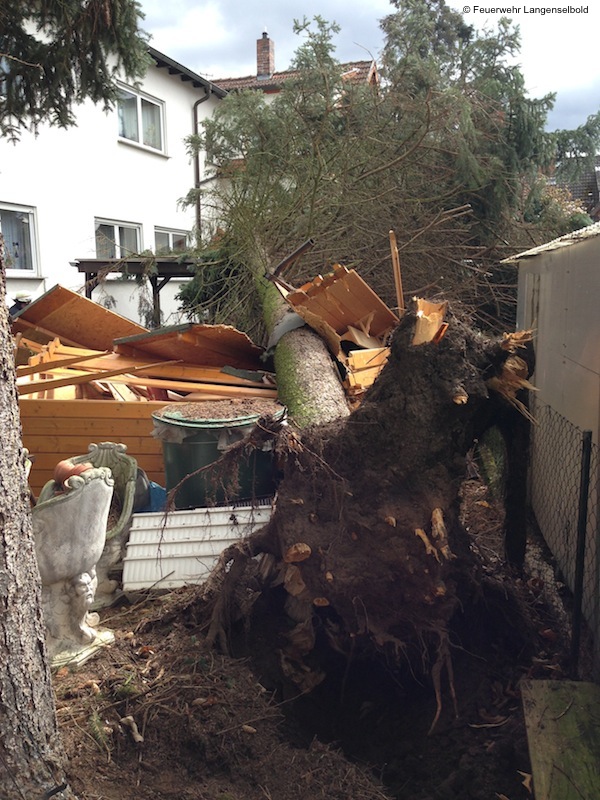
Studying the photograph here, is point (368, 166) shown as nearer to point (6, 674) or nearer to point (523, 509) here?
point (523, 509)

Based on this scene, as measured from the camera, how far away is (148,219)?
15.5 metres

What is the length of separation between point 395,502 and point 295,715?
44.7 inches

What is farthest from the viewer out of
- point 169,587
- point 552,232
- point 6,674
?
point 552,232

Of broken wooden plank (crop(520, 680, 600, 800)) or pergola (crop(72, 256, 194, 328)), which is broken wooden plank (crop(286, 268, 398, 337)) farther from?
broken wooden plank (crop(520, 680, 600, 800))

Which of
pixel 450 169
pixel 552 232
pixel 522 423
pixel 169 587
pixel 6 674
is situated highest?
pixel 450 169

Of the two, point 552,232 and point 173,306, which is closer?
point 552,232

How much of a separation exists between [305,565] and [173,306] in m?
15.0

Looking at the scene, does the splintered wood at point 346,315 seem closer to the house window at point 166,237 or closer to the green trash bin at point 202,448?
the green trash bin at point 202,448

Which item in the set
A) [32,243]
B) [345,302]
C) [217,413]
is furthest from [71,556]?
[32,243]

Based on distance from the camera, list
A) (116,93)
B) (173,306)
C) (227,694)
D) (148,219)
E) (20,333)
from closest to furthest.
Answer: (227,694) → (116,93) → (20,333) → (148,219) → (173,306)

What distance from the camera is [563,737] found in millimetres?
2605

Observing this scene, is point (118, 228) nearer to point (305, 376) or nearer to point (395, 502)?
point (305, 376)

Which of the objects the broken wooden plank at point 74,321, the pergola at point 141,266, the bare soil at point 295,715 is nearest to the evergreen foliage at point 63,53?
the broken wooden plank at point 74,321

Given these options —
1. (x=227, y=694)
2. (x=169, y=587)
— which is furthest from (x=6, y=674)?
(x=169, y=587)
